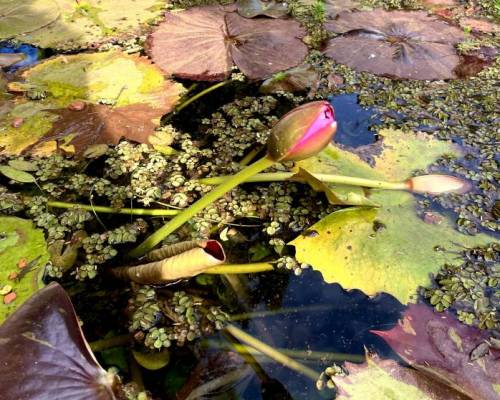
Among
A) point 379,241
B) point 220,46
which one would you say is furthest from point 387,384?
point 220,46

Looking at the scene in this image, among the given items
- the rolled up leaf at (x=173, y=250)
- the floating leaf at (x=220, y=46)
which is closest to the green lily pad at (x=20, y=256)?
the rolled up leaf at (x=173, y=250)

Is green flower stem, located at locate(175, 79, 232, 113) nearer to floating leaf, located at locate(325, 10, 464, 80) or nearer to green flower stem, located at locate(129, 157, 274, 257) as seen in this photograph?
floating leaf, located at locate(325, 10, 464, 80)

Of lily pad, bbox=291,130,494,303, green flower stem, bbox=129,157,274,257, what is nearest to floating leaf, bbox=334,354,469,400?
lily pad, bbox=291,130,494,303

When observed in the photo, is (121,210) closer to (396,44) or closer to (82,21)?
(82,21)

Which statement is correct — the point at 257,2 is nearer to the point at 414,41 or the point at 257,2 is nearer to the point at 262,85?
the point at 262,85

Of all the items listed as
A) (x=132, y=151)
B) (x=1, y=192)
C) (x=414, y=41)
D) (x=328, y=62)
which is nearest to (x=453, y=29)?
(x=414, y=41)

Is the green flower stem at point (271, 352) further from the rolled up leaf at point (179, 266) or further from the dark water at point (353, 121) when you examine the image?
the dark water at point (353, 121)
